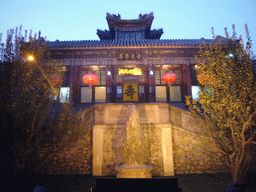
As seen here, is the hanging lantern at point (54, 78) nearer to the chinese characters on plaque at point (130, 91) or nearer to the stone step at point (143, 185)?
the chinese characters on plaque at point (130, 91)

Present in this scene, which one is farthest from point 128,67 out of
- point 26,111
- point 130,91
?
point 26,111

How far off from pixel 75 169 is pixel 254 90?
A: 7323 millimetres

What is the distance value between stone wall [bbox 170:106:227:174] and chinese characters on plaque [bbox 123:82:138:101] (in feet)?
13.9

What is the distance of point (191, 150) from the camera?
25.7ft

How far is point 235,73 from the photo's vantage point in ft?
18.6

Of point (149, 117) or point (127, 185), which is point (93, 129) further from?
point (127, 185)

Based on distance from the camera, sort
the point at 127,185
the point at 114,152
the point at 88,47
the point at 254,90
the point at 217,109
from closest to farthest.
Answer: the point at 127,185
the point at 254,90
the point at 217,109
the point at 114,152
the point at 88,47

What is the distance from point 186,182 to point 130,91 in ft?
22.7

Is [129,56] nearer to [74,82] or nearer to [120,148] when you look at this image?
[74,82]

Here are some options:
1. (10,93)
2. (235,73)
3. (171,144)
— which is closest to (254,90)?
(235,73)

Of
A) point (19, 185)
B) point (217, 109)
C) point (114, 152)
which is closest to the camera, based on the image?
point (217, 109)

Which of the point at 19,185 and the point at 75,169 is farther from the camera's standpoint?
the point at 75,169

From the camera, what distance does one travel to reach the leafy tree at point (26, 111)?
601cm

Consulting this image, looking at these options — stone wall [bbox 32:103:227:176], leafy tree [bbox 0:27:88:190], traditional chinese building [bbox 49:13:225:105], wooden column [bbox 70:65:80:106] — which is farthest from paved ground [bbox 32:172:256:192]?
traditional chinese building [bbox 49:13:225:105]
